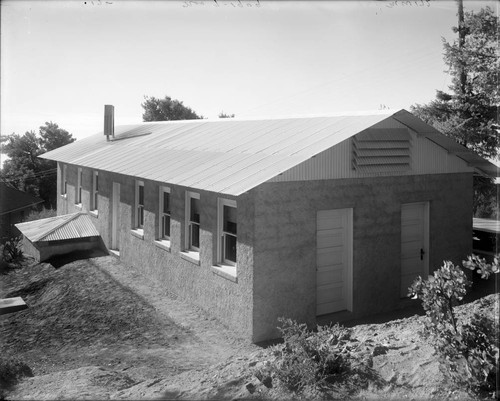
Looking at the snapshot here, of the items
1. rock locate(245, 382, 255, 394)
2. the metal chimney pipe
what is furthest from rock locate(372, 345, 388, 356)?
→ the metal chimney pipe

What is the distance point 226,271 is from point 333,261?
7.23 ft

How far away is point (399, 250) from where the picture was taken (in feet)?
37.5

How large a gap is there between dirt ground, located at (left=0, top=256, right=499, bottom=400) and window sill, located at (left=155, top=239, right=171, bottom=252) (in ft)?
3.51

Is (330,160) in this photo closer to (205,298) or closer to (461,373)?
(205,298)

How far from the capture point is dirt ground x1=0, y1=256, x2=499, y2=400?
6.09 meters

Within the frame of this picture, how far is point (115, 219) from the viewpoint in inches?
689

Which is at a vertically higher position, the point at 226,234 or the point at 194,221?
the point at 194,221

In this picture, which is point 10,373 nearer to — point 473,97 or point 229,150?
point 229,150

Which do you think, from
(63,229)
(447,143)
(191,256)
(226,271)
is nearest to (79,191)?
(63,229)

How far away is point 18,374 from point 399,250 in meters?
7.84

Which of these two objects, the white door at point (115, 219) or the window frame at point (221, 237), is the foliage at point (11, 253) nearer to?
the white door at point (115, 219)

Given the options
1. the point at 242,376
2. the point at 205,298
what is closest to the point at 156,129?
the point at 205,298

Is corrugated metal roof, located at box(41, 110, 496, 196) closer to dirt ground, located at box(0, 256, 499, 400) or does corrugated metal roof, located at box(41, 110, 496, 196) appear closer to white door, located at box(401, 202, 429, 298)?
white door, located at box(401, 202, 429, 298)

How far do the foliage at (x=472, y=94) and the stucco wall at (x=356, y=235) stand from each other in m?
9.21
